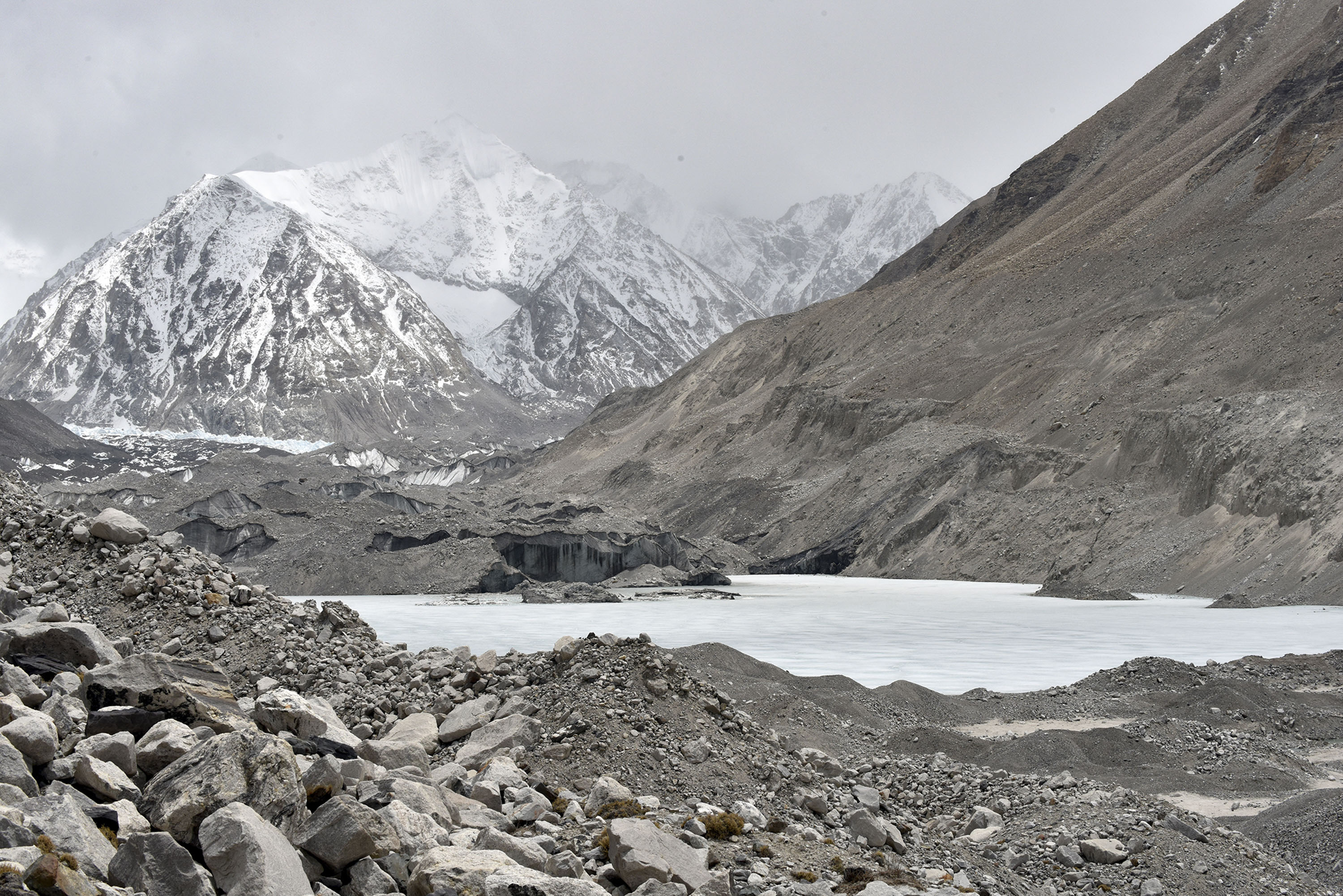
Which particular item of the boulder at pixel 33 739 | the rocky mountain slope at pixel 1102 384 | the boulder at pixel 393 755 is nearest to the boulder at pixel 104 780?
the boulder at pixel 33 739

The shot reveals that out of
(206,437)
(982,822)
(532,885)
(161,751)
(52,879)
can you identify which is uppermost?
(206,437)

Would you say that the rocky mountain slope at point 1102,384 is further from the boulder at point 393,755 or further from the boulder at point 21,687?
the boulder at point 21,687

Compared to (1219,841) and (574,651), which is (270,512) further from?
(1219,841)

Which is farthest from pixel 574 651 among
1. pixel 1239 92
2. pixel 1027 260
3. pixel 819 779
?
pixel 1239 92

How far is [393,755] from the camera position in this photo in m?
6.60

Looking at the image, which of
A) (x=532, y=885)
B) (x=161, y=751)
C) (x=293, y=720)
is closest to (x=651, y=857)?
(x=532, y=885)

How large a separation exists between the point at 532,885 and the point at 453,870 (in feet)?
1.21

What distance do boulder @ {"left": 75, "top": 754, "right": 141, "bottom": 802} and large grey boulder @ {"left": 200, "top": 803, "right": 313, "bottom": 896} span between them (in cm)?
70

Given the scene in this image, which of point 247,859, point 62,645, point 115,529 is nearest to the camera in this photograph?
point 247,859

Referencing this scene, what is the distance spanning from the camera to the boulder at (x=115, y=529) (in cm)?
1115

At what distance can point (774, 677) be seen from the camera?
46.4 ft

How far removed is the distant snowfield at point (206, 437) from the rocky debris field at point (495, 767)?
155230 millimetres

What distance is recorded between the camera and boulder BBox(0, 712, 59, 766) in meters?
4.87

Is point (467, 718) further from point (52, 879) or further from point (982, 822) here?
point (52, 879)
